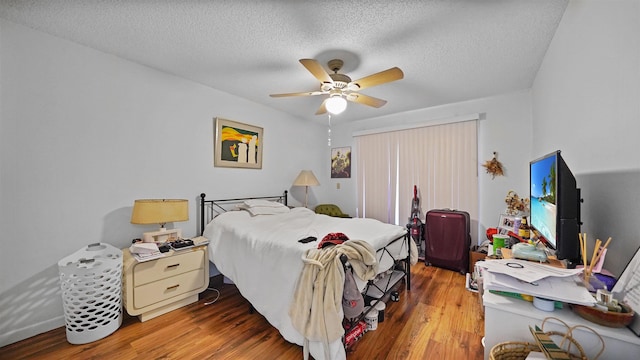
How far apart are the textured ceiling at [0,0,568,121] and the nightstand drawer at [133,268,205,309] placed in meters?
2.11

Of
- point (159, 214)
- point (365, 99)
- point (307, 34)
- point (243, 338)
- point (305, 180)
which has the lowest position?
point (243, 338)

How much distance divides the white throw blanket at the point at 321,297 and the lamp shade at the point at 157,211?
56.9 inches

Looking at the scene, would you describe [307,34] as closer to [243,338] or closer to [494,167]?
[243,338]

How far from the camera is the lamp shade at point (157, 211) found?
2117 mm

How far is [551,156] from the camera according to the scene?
124 centimetres

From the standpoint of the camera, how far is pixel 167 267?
218 centimetres

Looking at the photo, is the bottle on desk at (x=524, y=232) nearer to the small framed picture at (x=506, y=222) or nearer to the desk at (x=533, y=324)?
the small framed picture at (x=506, y=222)

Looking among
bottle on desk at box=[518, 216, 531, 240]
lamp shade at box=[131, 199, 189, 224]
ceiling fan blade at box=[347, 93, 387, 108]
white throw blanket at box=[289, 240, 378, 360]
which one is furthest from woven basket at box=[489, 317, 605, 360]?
lamp shade at box=[131, 199, 189, 224]

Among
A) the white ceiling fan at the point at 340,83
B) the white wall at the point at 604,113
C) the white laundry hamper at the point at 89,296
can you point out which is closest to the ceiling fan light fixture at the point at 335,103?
the white ceiling fan at the point at 340,83

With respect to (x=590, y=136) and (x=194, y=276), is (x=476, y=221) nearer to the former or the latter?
(x=590, y=136)

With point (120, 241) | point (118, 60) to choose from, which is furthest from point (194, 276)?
point (118, 60)

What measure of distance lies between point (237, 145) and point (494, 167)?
140 inches

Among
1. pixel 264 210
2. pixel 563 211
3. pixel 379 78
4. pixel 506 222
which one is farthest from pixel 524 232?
Answer: pixel 264 210

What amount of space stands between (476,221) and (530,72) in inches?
77.4
